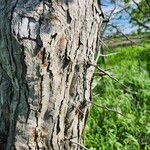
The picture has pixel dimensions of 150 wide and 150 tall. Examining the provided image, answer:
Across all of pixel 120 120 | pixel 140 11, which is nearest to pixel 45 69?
pixel 140 11

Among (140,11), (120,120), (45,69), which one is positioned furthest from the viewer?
(120,120)

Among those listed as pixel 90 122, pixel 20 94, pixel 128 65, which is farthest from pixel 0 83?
pixel 128 65

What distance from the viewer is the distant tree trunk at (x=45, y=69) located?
7.07 ft

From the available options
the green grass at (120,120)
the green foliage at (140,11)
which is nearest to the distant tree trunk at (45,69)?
the green foliage at (140,11)

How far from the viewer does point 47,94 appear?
2.26 m

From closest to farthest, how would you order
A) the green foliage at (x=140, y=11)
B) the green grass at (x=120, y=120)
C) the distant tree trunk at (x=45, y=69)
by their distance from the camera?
the distant tree trunk at (x=45, y=69) < the green foliage at (x=140, y=11) < the green grass at (x=120, y=120)

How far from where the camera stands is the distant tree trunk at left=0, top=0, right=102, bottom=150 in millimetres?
2156

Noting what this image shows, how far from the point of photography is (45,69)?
220 cm

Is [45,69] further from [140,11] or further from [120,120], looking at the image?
[120,120]

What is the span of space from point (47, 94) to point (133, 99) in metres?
4.25

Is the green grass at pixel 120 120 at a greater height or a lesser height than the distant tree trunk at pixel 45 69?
lesser

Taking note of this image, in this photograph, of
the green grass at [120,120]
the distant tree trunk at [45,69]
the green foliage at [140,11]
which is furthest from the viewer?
the green grass at [120,120]

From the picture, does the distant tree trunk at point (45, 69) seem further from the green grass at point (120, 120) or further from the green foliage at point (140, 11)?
the green grass at point (120, 120)

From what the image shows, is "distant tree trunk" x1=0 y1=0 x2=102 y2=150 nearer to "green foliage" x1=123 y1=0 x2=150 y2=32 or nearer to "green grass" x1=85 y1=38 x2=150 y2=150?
"green foliage" x1=123 y1=0 x2=150 y2=32
